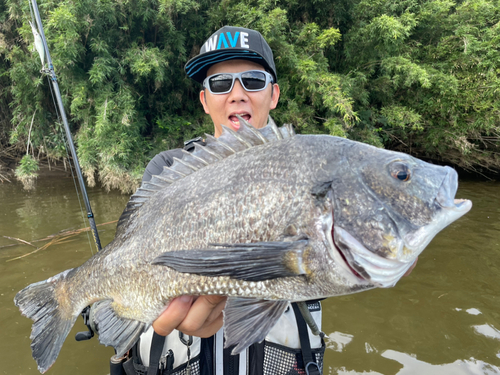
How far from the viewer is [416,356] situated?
2568 millimetres

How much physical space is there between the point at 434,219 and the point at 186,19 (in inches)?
351

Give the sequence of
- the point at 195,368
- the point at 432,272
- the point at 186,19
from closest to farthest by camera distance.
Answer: the point at 195,368, the point at 432,272, the point at 186,19

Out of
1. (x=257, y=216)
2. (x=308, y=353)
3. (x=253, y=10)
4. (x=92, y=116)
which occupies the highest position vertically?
(x=253, y=10)

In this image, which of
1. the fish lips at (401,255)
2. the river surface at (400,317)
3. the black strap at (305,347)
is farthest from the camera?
the river surface at (400,317)

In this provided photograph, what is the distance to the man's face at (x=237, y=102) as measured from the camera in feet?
7.04

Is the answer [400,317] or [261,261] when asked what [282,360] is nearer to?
[261,261]

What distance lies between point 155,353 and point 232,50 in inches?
80.1

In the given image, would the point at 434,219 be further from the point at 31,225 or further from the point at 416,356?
the point at 31,225

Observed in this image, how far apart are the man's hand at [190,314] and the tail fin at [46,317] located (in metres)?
0.55

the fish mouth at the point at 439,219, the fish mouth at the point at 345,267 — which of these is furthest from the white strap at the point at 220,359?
the fish mouth at the point at 439,219

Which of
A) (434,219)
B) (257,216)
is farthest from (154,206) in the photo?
(434,219)

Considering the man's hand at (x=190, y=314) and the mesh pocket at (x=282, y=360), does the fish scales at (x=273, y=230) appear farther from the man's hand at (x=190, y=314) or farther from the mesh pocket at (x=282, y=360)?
the mesh pocket at (x=282, y=360)

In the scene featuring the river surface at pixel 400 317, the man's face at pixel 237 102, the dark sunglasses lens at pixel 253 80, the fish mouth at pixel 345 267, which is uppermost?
the dark sunglasses lens at pixel 253 80

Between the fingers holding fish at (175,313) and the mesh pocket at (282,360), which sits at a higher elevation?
the fingers holding fish at (175,313)
